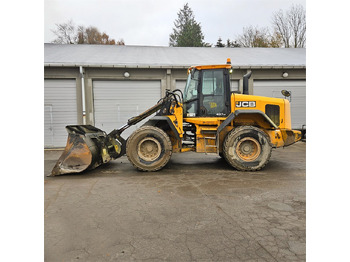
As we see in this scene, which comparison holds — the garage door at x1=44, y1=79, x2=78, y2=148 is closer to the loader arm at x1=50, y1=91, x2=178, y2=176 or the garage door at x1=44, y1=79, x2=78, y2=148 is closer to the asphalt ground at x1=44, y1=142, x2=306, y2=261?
the loader arm at x1=50, y1=91, x2=178, y2=176

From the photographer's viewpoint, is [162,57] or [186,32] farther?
[186,32]

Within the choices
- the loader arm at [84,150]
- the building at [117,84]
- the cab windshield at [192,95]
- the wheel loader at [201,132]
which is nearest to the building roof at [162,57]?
the building at [117,84]

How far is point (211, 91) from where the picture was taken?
20.8ft

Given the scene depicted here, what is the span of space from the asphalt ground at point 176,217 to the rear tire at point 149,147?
0.37m

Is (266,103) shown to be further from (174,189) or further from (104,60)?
(104,60)

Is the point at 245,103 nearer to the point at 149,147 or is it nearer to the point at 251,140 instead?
the point at 251,140

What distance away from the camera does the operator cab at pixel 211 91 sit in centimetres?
628

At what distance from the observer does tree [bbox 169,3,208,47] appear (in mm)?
36906

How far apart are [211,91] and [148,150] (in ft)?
7.94

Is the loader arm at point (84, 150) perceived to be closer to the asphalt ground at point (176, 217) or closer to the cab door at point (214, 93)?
the asphalt ground at point (176, 217)

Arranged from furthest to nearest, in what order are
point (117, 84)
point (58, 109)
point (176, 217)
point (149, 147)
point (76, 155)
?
point (117, 84)
point (58, 109)
point (149, 147)
point (76, 155)
point (176, 217)

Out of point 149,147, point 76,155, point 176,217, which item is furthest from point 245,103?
point 76,155

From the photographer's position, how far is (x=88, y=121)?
11.2 meters

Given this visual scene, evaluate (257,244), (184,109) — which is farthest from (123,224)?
(184,109)
